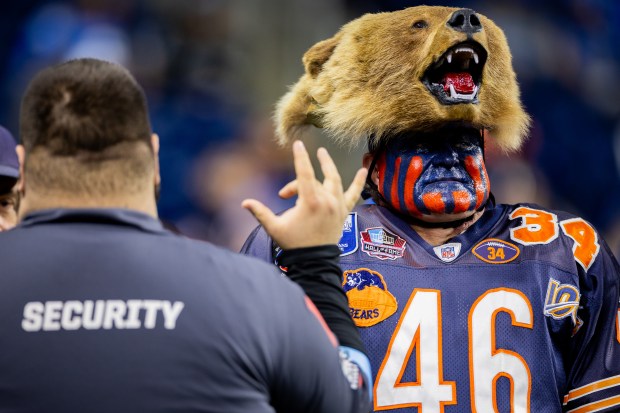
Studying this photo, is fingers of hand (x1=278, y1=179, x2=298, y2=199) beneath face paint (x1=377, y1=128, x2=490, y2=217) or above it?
beneath

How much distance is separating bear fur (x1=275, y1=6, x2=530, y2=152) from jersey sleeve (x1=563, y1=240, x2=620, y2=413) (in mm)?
490

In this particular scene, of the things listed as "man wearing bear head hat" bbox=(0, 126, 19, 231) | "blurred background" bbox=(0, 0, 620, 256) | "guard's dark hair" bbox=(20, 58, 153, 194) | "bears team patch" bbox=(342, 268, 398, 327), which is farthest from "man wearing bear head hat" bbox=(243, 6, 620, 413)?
"blurred background" bbox=(0, 0, 620, 256)

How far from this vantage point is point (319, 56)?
3.13 metres

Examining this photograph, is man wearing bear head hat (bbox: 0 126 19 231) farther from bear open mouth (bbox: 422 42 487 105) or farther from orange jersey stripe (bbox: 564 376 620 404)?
orange jersey stripe (bbox: 564 376 620 404)

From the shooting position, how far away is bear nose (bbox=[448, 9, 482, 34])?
2795 millimetres

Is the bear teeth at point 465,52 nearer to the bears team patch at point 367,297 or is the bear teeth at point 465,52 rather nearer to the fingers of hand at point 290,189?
the bears team patch at point 367,297

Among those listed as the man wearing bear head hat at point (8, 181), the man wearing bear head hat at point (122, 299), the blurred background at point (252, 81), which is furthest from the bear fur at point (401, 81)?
the blurred background at point (252, 81)

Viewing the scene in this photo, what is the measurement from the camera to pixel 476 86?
2.88 meters

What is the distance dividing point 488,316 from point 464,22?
0.84 m

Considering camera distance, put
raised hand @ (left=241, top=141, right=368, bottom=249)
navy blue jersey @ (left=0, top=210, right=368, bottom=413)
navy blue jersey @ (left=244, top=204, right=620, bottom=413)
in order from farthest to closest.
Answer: navy blue jersey @ (left=244, top=204, right=620, bottom=413) → raised hand @ (left=241, top=141, right=368, bottom=249) → navy blue jersey @ (left=0, top=210, right=368, bottom=413)

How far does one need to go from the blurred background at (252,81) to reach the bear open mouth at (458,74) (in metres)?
2.47

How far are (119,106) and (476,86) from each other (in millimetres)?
1344

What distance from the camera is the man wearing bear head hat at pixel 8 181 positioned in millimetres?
2953

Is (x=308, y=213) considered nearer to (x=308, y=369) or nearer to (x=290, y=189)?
(x=290, y=189)
